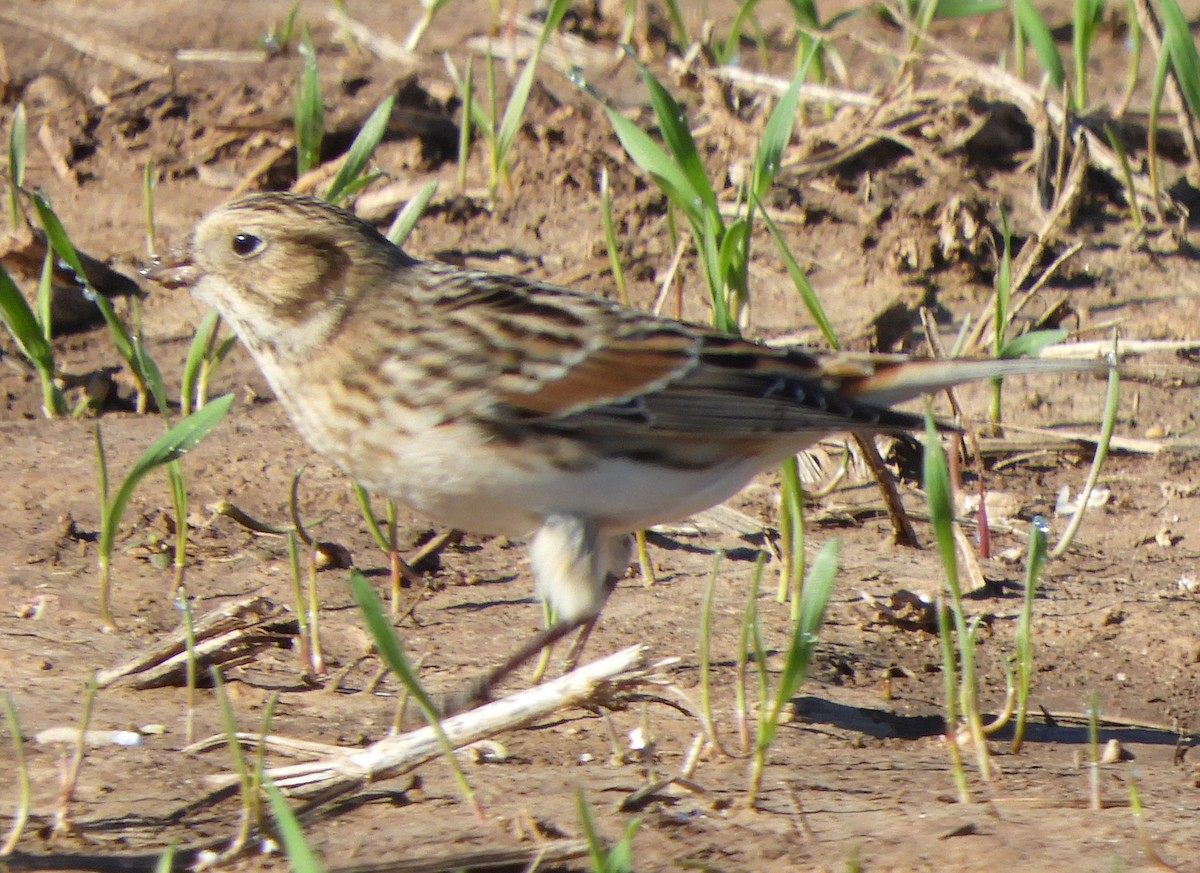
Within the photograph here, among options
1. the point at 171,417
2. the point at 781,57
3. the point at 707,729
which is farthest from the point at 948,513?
the point at 781,57

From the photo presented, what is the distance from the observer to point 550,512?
15.0 ft

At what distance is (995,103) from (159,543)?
14.2 ft

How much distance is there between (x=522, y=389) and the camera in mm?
4691

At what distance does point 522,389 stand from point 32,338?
2237mm

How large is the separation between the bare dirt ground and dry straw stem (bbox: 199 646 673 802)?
0.08 meters

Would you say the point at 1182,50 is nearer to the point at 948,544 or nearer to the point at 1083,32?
the point at 1083,32

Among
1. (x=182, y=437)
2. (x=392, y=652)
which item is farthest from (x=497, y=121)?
(x=392, y=652)

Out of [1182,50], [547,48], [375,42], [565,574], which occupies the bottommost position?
[565,574]

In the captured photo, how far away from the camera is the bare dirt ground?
3.75 meters

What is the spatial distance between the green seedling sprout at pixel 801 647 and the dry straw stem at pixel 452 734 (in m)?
0.31

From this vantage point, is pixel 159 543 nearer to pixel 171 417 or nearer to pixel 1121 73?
pixel 171 417

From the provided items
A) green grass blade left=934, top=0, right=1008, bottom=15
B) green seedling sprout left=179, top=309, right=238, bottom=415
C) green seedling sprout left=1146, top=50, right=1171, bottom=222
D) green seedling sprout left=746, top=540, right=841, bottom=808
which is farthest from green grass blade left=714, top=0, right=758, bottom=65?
green seedling sprout left=746, top=540, right=841, bottom=808

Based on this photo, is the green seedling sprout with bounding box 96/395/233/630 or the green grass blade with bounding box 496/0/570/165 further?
the green grass blade with bounding box 496/0/570/165

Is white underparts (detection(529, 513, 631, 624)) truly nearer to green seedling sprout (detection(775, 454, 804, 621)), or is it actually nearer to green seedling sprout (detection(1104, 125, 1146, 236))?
green seedling sprout (detection(775, 454, 804, 621))
